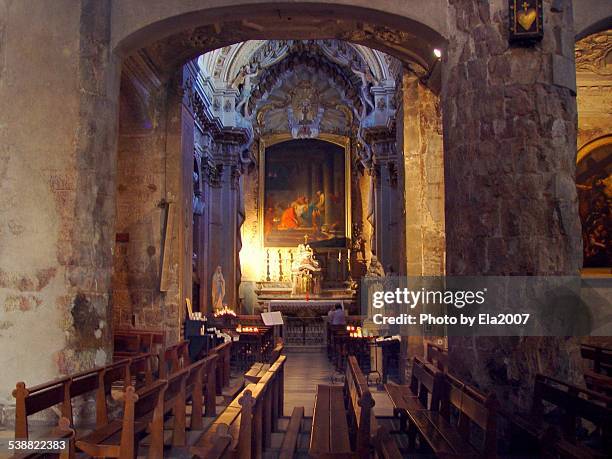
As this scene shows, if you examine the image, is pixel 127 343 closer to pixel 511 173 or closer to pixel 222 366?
pixel 222 366

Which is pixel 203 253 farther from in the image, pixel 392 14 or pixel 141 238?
pixel 392 14

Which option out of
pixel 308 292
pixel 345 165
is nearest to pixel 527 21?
pixel 308 292

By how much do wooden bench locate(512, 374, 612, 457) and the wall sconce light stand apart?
153 inches

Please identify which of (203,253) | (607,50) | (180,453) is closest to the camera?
(180,453)

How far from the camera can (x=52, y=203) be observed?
7531mm

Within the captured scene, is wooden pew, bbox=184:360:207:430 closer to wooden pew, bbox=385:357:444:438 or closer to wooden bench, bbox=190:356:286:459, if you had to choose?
wooden bench, bbox=190:356:286:459

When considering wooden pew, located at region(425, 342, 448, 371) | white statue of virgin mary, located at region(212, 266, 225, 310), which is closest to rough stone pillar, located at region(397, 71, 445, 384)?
wooden pew, located at region(425, 342, 448, 371)

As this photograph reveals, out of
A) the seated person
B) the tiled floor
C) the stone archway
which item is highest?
the stone archway

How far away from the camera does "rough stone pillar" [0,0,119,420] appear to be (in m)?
7.35

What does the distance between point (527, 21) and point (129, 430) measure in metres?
6.02

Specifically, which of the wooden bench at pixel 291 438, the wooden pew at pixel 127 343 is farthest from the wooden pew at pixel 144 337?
the wooden bench at pixel 291 438

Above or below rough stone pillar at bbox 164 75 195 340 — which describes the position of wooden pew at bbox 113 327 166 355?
below

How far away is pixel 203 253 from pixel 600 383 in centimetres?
1444

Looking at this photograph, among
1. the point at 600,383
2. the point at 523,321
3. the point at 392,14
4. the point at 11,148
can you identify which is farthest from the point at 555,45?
the point at 11,148
